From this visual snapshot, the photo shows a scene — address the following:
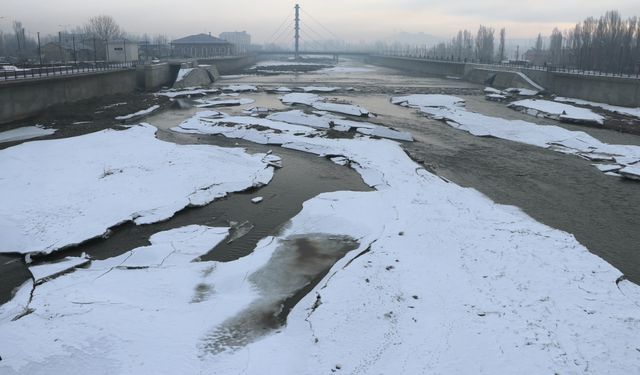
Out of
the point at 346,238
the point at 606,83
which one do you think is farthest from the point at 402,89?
the point at 346,238

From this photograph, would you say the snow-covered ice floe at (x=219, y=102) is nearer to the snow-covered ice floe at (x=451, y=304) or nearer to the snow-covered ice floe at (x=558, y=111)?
the snow-covered ice floe at (x=558, y=111)

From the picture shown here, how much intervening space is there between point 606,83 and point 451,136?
20957 millimetres

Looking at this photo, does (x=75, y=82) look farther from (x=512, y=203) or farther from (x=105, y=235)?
(x=512, y=203)

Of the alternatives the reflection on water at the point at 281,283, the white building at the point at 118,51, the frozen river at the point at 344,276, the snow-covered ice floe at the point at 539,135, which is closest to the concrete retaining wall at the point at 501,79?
the snow-covered ice floe at the point at 539,135

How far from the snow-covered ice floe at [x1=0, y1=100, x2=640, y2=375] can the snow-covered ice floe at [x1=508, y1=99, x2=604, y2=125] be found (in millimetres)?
23567

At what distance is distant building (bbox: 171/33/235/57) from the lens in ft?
403

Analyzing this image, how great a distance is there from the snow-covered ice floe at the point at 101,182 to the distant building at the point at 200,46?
337ft

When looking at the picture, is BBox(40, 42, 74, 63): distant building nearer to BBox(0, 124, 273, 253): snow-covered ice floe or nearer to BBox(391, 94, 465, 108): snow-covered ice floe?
BBox(391, 94, 465, 108): snow-covered ice floe

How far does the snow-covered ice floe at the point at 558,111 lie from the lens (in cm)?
3438

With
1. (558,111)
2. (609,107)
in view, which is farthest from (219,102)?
(609,107)

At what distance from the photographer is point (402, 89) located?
2386 inches

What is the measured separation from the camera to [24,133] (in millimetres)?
27828

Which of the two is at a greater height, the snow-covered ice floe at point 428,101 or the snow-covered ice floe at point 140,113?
the snow-covered ice floe at point 428,101

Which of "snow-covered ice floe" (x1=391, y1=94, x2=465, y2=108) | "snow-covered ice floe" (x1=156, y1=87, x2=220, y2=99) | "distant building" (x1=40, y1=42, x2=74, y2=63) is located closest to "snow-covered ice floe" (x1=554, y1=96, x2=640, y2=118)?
"snow-covered ice floe" (x1=391, y1=94, x2=465, y2=108)
